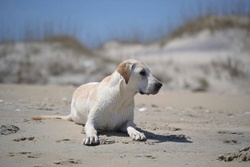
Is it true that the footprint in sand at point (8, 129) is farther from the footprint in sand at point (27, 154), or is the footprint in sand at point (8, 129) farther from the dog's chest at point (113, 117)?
the dog's chest at point (113, 117)

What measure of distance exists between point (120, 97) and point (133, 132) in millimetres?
590

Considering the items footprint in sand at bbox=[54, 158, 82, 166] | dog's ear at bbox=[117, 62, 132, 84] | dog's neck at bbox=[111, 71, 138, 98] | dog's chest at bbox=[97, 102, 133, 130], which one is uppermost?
dog's ear at bbox=[117, 62, 132, 84]

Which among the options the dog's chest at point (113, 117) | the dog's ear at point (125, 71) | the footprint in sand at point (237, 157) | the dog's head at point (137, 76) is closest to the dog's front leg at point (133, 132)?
the dog's chest at point (113, 117)

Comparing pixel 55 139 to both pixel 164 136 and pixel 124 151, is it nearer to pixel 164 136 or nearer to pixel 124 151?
pixel 124 151

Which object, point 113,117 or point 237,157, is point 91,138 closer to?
point 113,117

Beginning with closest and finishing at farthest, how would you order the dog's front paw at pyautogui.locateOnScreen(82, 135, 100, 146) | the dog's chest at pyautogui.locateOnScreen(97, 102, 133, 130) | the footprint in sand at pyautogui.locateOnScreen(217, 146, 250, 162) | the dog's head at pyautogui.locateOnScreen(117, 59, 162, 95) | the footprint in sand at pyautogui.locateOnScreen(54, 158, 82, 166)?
the footprint in sand at pyautogui.locateOnScreen(54, 158, 82, 166)
the footprint in sand at pyautogui.locateOnScreen(217, 146, 250, 162)
the dog's front paw at pyautogui.locateOnScreen(82, 135, 100, 146)
the dog's head at pyautogui.locateOnScreen(117, 59, 162, 95)
the dog's chest at pyautogui.locateOnScreen(97, 102, 133, 130)

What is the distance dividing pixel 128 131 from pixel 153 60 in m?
17.4

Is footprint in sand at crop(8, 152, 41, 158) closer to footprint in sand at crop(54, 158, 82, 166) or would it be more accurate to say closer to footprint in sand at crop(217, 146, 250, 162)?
footprint in sand at crop(54, 158, 82, 166)

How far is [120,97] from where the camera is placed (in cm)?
684

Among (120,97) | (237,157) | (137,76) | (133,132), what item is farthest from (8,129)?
(237,157)

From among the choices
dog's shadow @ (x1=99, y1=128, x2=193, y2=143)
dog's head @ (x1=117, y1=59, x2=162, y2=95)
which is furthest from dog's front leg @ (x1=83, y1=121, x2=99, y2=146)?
dog's head @ (x1=117, y1=59, x2=162, y2=95)

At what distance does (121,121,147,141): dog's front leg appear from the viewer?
6.40 meters

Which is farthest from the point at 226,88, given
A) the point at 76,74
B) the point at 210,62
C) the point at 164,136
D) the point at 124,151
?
the point at 124,151

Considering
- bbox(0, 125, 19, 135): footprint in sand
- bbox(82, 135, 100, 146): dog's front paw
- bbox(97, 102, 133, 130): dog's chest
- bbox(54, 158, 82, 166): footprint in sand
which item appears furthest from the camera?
bbox(97, 102, 133, 130): dog's chest
